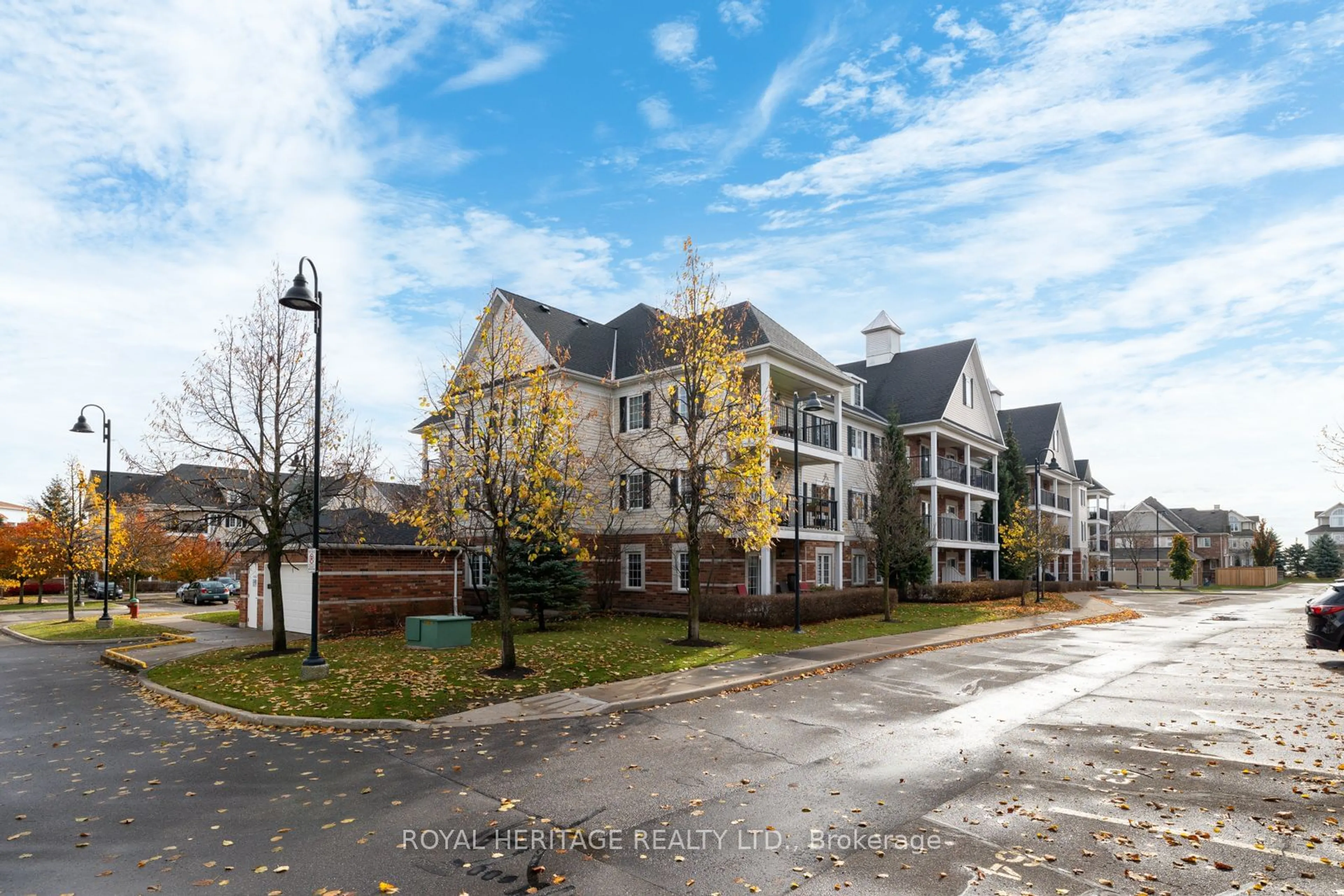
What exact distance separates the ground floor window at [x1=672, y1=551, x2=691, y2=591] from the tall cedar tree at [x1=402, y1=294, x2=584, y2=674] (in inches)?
447

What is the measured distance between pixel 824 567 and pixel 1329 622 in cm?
1756

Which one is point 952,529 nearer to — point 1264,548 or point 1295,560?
point 1264,548

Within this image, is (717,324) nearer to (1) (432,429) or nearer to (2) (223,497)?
(1) (432,429)

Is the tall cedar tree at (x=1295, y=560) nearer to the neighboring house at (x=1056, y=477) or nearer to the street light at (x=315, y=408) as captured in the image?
the neighboring house at (x=1056, y=477)

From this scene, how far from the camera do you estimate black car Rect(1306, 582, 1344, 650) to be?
54.2 feet

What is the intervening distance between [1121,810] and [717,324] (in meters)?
14.0

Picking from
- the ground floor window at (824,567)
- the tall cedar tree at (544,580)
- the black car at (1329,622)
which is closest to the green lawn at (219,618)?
the tall cedar tree at (544,580)

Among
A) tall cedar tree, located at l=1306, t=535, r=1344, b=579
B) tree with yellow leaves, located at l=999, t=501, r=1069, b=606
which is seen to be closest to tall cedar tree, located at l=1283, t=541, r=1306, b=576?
tall cedar tree, located at l=1306, t=535, r=1344, b=579

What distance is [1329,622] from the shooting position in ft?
54.6

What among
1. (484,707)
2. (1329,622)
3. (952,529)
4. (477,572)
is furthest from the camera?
(952,529)

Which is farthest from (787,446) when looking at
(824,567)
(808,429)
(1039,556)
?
(1039,556)

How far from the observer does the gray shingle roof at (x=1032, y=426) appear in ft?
174

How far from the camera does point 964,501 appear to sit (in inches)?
1671

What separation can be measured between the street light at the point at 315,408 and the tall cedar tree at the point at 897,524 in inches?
679
